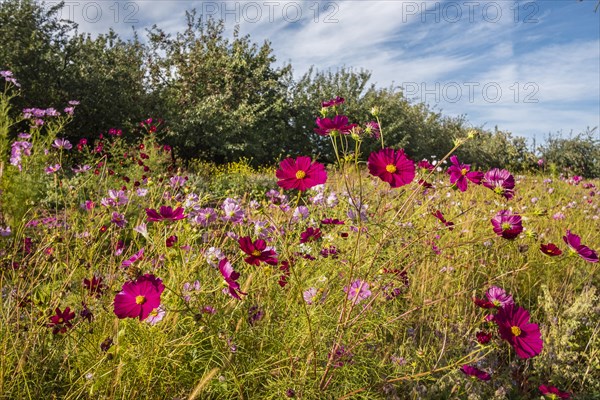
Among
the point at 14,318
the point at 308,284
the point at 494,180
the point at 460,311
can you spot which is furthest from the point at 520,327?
the point at 14,318

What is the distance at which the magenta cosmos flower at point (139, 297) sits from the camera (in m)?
1.01

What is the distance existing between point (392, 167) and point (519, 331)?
1.81 ft

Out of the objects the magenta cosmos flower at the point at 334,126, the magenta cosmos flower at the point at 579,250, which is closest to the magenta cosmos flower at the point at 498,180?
the magenta cosmos flower at the point at 579,250

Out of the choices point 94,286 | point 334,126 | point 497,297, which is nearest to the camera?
point 334,126

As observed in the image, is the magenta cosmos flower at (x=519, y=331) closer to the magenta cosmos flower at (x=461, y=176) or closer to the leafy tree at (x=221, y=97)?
the magenta cosmos flower at (x=461, y=176)

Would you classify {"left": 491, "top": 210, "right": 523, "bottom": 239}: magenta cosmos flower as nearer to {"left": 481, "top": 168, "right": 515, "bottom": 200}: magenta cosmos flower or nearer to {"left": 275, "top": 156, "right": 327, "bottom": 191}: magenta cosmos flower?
{"left": 481, "top": 168, "right": 515, "bottom": 200}: magenta cosmos flower

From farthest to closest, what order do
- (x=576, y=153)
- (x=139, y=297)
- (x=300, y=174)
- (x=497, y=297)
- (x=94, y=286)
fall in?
(x=576, y=153), (x=94, y=286), (x=497, y=297), (x=300, y=174), (x=139, y=297)

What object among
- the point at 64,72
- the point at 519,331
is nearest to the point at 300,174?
the point at 519,331

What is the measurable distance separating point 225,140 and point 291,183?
11.0m

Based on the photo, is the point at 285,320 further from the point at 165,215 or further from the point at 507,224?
the point at 507,224

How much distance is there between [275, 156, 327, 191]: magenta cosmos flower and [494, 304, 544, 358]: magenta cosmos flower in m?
0.61

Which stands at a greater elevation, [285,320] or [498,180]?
[498,180]

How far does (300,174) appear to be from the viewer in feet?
3.86

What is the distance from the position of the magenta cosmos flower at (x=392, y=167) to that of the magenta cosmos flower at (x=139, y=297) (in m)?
0.59
